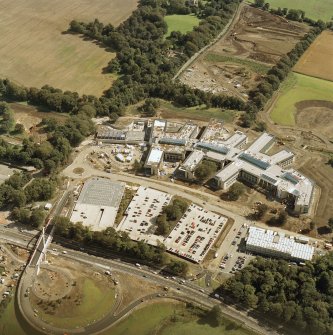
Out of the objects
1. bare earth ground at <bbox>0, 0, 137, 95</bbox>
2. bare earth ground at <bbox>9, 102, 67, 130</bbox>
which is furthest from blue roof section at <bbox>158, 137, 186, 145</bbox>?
bare earth ground at <bbox>0, 0, 137, 95</bbox>

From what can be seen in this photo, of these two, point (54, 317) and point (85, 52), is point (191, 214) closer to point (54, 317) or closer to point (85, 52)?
point (54, 317)

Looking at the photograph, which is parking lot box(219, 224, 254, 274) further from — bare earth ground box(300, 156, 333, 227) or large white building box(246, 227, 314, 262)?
bare earth ground box(300, 156, 333, 227)

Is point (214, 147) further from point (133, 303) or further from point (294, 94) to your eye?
point (133, 303)

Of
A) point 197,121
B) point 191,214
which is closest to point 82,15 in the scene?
point 197,121

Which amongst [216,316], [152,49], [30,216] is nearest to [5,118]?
[30,216]

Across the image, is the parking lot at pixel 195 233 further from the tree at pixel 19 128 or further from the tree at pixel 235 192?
the tree at pixel 19 128

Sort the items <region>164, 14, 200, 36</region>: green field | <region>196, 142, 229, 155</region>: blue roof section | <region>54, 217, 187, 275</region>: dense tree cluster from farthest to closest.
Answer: <region>164, 14, 200, 36</region>: green field
<region>196, 142, 229, 155</region>: blue roof section
<region>54, 217, 187, 275</region>: dense tree cluster
